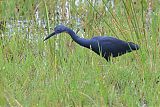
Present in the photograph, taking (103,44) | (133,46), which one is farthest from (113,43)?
(133,46)

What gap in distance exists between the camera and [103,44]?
440 centimetres

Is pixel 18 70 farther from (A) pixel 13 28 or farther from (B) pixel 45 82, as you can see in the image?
(A) pixel 13 28

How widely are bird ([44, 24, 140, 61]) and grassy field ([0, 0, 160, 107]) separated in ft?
0.21

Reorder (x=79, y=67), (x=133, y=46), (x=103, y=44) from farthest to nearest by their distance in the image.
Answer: (x=103, y=44) → (x=133, y=46) → (x=79, y=67)

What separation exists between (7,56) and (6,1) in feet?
6.00

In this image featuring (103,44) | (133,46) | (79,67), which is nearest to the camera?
(79,67)

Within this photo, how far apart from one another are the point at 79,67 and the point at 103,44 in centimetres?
44

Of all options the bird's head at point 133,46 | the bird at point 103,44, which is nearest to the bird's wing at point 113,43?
the bird at point 103,44

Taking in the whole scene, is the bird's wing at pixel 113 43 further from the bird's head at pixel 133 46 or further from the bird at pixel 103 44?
the bird's head at pixel 133 46

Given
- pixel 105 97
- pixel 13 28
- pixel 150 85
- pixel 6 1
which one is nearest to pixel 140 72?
pixel 150 85

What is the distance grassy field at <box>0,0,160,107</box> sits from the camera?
11.3ft

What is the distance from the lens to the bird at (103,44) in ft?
14.3

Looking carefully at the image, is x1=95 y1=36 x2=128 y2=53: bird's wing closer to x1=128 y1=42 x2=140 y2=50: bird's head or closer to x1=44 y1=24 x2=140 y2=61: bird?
x1=44 y1=24 x2=140 y2=61: bird

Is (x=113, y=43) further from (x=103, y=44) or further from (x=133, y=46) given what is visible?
(x=133, y=46)
